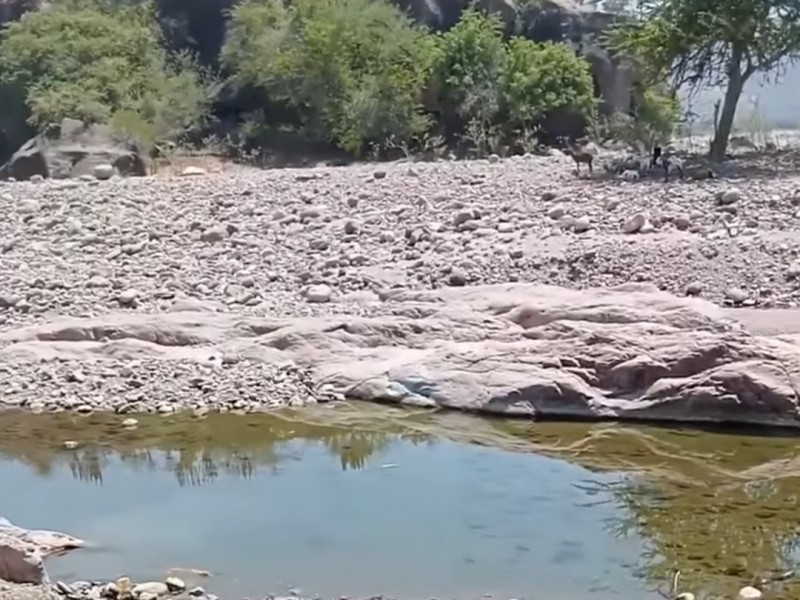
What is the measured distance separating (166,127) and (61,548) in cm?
1718

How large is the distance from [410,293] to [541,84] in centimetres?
1128

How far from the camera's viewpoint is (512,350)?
9391 millimetres

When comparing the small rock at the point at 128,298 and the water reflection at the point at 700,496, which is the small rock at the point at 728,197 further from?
the small rock at the point at 128,298

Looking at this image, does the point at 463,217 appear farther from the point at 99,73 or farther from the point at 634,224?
the point at 99,73

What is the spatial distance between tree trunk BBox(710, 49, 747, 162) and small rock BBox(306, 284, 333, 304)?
6142mm

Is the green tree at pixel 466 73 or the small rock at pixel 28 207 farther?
the green tree at pixel 466 73

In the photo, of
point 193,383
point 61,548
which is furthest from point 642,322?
point 61,548

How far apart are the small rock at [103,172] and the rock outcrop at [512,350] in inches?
287

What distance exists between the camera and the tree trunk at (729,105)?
15.5m

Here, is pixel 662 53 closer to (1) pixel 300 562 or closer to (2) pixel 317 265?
(2) pixel 317 265

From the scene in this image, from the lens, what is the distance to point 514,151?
2020 centimetres

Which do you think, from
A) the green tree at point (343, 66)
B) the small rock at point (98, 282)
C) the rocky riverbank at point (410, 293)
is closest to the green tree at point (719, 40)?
the rocky riverbank at point (410, 293)

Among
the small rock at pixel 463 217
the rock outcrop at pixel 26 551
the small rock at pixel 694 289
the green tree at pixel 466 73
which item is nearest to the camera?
the rock outcrop at pixel 26 551

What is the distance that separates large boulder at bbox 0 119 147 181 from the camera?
18375 mm
